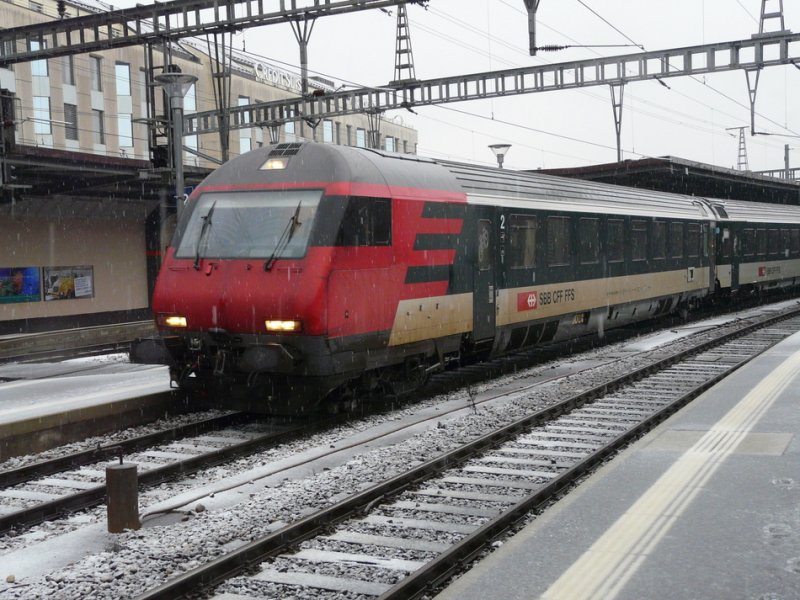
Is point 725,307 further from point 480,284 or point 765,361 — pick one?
point 480,284

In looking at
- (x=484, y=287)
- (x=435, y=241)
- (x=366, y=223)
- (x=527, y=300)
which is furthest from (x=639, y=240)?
(x=366, y=223)

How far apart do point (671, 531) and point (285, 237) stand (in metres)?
5.54

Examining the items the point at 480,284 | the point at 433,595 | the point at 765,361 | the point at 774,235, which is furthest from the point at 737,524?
the point at 774,235

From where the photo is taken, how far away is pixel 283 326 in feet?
31.2

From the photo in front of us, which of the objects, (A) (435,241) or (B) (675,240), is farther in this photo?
(B) (675,240)

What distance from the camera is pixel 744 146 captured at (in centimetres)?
8675

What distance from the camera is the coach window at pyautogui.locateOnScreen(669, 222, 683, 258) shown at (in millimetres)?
21250

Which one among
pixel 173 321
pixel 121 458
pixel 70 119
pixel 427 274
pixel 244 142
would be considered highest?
pixel 244 142

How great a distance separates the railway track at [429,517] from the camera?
17.7ft

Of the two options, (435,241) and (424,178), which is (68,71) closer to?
(424,178)

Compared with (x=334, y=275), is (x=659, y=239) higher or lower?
higher

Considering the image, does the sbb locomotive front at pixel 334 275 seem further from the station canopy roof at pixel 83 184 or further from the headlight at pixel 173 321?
the station canopy roof at pixel 83 184

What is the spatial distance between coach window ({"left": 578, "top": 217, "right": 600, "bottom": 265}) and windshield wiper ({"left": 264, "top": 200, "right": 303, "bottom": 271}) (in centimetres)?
768

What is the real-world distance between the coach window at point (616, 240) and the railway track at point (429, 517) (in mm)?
6793
